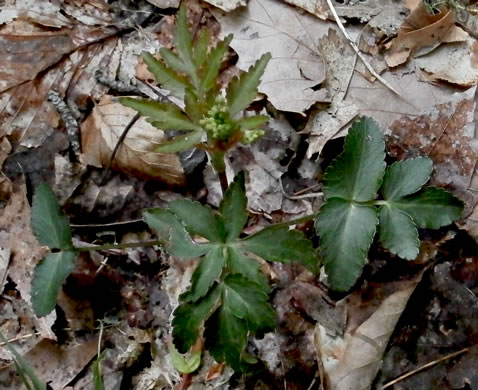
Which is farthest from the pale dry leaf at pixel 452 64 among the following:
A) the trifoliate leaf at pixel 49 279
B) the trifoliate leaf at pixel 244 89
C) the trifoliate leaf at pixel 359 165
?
the trifoliate leaf at pixel 49 279

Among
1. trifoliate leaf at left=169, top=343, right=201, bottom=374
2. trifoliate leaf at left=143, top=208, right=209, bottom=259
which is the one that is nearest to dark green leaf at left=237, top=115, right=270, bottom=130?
trifoliate leaf at left=143, top=208, right=209, bottom=259

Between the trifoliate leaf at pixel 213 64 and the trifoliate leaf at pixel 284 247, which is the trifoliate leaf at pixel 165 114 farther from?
the trifoliate leaf at pixel 284 247

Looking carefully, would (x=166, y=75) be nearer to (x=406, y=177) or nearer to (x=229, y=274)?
(x=229, y=274)

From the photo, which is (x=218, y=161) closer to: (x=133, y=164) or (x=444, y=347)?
(x=133, y=164)

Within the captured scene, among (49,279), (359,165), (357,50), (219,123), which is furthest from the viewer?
(357,50)

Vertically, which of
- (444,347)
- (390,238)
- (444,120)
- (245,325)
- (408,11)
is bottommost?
(444,347)

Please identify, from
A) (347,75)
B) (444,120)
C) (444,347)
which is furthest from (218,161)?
(444,347)

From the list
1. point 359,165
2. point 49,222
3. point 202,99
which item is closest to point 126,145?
point 49,222
